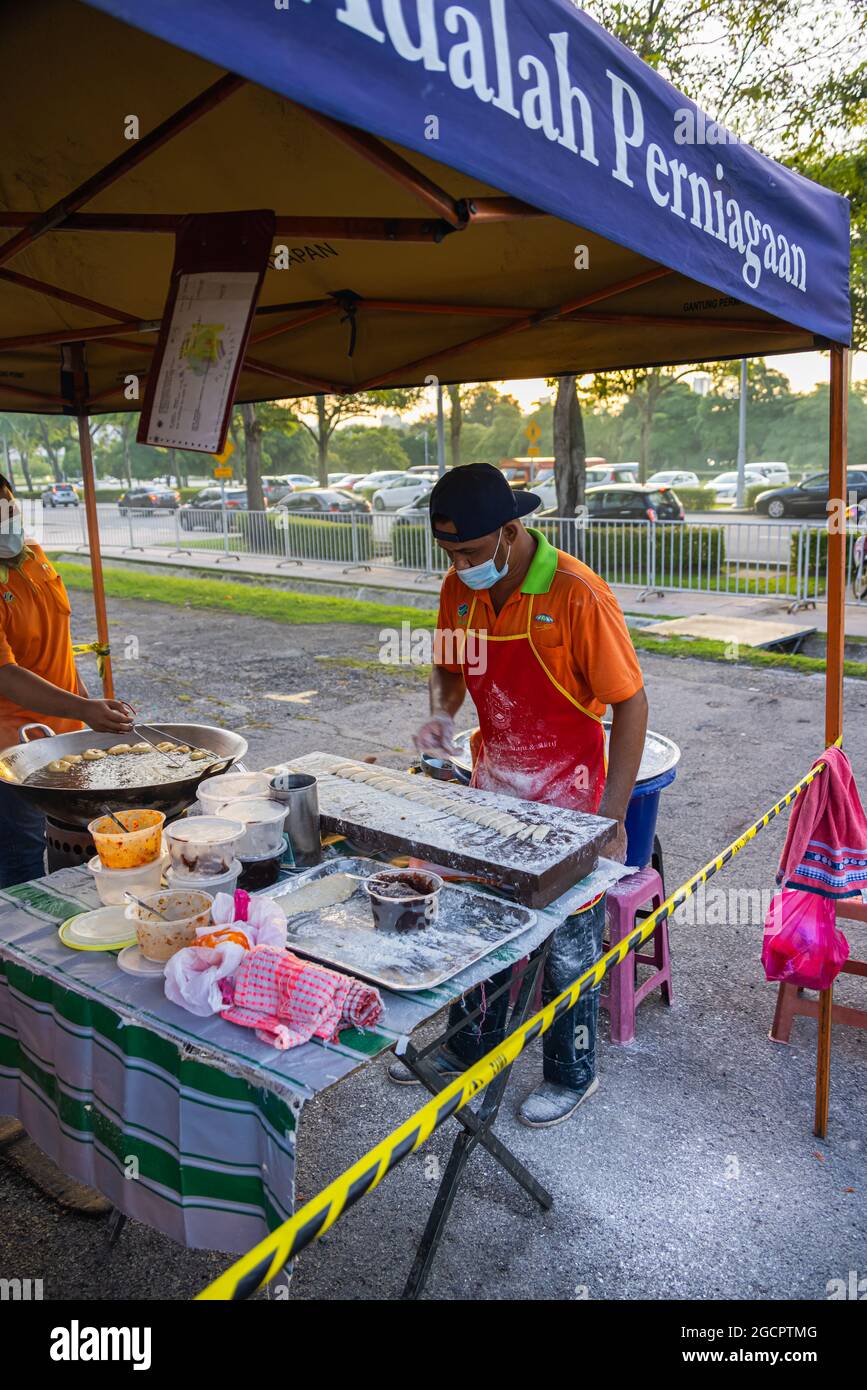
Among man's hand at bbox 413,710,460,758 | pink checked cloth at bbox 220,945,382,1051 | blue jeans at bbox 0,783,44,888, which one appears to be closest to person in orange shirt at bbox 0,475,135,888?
blue jeans at bbox 0,783,44,888

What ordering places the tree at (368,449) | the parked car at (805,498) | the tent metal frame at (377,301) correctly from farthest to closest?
the tree at (368,449), the parked car at (805,498), the tent metal frame at (377,301)

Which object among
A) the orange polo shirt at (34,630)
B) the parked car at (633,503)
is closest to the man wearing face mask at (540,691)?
the orange polo shirt at (34,630)

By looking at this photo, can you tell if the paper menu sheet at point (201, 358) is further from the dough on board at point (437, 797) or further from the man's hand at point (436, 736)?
the man's hand at point (436, 736)

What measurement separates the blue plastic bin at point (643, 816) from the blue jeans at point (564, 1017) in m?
0.47

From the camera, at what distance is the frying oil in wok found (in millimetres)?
2783

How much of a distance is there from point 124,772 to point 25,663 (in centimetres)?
108

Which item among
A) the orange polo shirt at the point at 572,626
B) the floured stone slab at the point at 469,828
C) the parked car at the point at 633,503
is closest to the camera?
the floured stone slab at the point at 469,828

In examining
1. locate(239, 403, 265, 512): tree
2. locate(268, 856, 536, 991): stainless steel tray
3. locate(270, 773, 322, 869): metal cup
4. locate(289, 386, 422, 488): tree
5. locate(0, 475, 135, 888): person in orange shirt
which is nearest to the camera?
locate(268, 856, 536, 991): stainless steel tray

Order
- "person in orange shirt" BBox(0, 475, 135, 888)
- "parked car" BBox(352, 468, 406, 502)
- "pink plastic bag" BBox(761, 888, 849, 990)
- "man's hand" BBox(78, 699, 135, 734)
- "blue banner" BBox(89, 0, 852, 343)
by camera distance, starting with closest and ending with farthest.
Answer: "blue banner" BBox(89, 0, 852, 343) → "pink plastic bag" BBox(761, 888, 849, 990) → "man's hand" BBox(78, 699, 135, 734) → "person in orange shirt" BBox(0, 475, 135, 888) → "parked car" BBox(352, 468, 406, 502)

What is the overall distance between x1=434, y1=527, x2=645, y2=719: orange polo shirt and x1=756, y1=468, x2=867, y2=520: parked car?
2578 cm

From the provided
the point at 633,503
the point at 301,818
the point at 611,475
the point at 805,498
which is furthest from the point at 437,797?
the point at 611,475

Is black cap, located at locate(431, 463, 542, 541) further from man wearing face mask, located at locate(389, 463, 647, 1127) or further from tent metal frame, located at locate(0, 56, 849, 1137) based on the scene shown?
tent metal frame, located at locate(0, 56, 849, 1137)

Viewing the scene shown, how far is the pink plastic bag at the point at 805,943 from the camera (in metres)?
3.11
